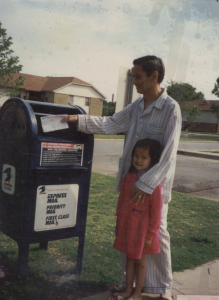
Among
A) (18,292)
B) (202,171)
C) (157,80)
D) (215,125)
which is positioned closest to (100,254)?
(18,292)

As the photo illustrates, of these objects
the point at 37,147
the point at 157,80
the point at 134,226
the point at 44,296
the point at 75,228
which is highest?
the point at 157,80

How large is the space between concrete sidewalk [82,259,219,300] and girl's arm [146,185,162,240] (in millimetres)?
680

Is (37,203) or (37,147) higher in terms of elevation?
(37,147)

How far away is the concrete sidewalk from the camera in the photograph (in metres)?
2.84

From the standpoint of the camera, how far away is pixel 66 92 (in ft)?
96.5

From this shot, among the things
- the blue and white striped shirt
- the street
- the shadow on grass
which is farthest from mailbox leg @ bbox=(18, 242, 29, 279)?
the street

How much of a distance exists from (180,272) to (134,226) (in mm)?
1192

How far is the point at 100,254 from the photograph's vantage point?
3457 mm

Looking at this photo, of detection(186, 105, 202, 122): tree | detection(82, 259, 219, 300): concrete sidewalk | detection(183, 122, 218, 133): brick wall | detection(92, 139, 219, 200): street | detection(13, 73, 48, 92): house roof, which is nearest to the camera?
detection(82, 259, 219, 300): concrete sidewalk

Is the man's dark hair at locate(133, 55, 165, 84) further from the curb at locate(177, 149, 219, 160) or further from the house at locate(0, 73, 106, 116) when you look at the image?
the house at locate(0, 73, 106, 116)

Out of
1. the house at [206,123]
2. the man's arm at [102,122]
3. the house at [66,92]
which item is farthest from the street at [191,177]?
the house at [206,123]

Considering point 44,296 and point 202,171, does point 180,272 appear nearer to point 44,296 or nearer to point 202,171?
point 44,296

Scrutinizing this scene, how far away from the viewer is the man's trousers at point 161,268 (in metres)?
2.60

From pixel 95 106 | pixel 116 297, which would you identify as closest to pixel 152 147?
pixel 116 297
